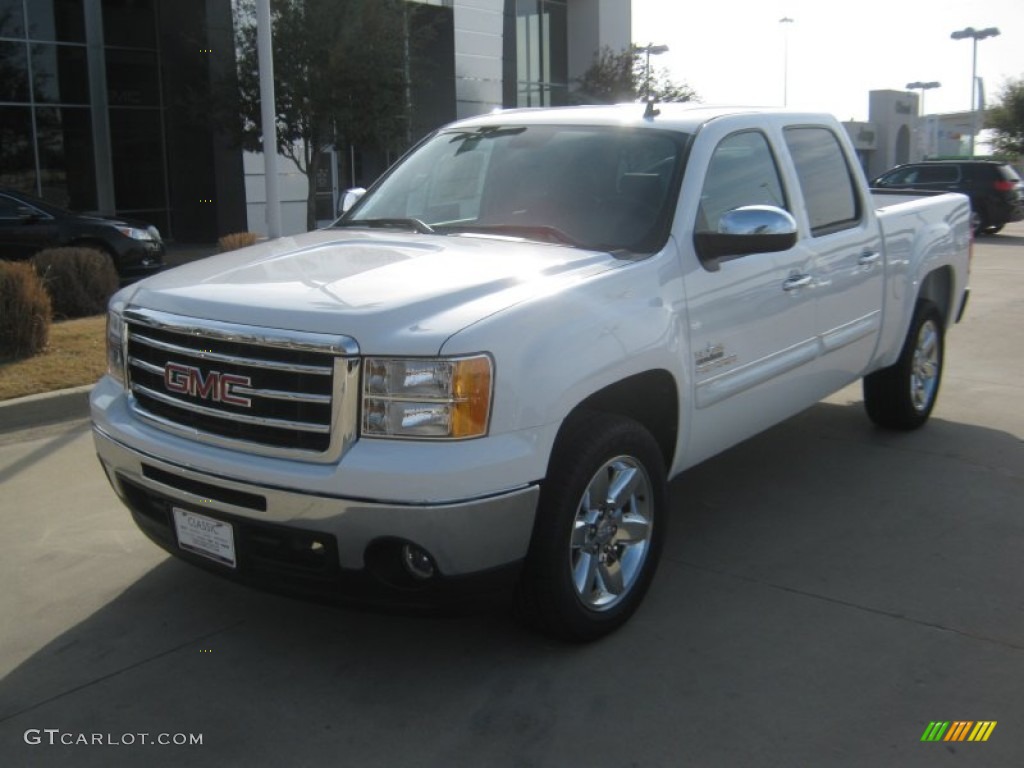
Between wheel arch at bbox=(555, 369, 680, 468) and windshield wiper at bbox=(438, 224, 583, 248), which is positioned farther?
windshield wiper at bbox=(438, 224, 583, 248)

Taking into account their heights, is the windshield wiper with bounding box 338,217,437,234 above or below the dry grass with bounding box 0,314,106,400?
above

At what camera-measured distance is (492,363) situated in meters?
3.32

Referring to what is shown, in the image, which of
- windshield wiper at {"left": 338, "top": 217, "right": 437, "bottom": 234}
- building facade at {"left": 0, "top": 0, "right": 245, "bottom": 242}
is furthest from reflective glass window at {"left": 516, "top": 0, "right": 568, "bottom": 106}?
windshield wiper at {"left": 338, "top": 217, "right": 437, "bottom": 234}

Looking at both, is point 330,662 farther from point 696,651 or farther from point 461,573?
point 696,651

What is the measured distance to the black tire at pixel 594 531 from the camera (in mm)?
3547

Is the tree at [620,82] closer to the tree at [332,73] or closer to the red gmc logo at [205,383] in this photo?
A: the tree at [332,73]

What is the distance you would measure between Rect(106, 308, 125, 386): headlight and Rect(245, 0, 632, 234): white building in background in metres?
19.5

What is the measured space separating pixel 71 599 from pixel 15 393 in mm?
3428

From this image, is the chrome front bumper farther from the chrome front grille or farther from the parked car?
the parked car

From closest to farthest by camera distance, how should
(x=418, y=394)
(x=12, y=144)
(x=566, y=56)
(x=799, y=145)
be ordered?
(x=418, y=394) → (x=799, y=145) → (x=12, y=144) → (x=566, y=56)

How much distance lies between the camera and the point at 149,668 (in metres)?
3.77

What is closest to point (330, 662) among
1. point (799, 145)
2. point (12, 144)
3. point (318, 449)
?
point (318, 449)

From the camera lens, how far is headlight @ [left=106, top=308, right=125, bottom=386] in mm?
4039

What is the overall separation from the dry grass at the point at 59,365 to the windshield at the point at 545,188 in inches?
134
